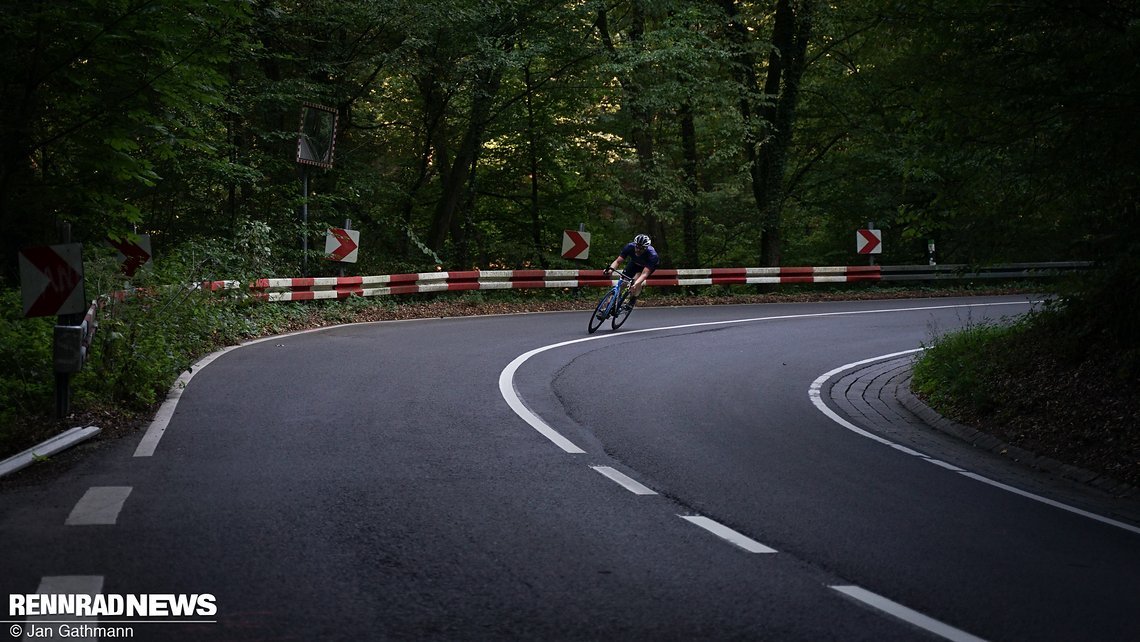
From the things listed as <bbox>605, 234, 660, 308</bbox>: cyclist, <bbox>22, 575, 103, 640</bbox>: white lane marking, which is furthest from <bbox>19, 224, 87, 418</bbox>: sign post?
<bbox>605, 234, 660, 308</bbox>: cyclist

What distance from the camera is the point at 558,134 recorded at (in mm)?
28812

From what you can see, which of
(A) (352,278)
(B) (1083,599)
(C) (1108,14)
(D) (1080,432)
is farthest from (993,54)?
(A) (352,278)

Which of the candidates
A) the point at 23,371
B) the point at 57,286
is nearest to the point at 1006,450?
the point at 57,286

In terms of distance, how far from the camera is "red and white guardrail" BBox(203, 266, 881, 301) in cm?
1927

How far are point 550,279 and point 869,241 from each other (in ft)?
34.3

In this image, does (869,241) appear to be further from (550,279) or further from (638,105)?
(550,279)

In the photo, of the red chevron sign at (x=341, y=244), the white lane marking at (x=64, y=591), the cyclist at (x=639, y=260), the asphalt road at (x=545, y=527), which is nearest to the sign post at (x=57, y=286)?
the asphalt road at (x=545, y=527)

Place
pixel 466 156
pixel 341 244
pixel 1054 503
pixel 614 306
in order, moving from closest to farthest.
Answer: pixel 1054 503 → pixel 614 306 → pixel 341 244 → pixel 466 156

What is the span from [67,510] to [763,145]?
89.8 ft

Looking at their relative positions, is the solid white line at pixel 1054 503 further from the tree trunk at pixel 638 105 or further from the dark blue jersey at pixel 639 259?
the tree trunk at pixel 638 105

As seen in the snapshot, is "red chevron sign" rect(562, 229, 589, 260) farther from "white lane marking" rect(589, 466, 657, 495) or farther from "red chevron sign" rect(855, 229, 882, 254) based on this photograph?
"white lane marking" rect(589, 466, 657, 495)

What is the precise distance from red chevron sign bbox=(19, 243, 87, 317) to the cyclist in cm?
1114

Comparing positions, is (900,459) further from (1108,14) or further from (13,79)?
(13,79)

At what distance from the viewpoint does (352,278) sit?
21.1m
